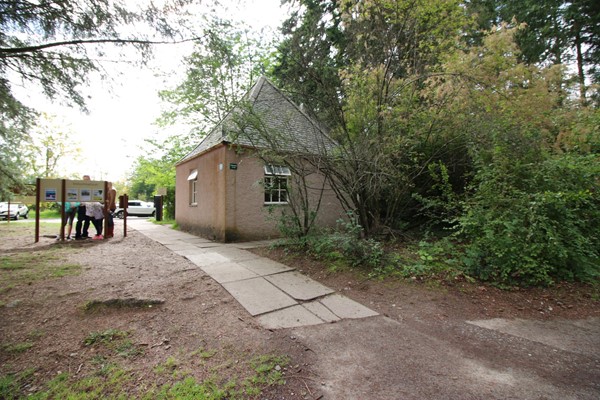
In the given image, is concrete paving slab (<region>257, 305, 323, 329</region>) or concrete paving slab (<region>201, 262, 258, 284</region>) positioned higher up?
concrete paving slab (<region>201, 262, 258, 284</region>)

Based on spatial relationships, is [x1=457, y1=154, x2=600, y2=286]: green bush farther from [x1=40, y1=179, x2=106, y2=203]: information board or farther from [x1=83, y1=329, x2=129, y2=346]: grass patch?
[x1=40, y1=179, x2=106, y2=203]: information board

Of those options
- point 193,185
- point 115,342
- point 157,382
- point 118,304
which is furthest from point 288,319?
point 193,185

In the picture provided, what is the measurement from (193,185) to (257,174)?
383cm

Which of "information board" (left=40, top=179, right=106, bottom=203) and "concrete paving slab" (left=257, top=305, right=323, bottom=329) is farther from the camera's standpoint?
"information board" (left=40, top=179, right=106, bottom=203)

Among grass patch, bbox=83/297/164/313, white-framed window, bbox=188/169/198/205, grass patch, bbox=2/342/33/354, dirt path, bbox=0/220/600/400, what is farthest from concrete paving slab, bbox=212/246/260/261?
white-framed window, bbox=188/169/198/205

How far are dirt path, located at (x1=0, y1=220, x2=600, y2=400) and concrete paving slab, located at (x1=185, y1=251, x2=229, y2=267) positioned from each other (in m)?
1.22

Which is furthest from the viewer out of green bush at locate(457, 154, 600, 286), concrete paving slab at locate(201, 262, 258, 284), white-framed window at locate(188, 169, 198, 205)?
white-framed window at locate(188, 169, 198, 205)

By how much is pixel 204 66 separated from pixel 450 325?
5.83 m

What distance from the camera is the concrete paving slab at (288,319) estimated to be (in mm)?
2981

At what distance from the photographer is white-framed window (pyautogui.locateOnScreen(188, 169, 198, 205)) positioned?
10305 mm

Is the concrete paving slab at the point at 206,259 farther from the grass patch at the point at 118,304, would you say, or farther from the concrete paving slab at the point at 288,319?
the concrete paving slab at the point at 288,319

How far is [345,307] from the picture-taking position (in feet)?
11.7

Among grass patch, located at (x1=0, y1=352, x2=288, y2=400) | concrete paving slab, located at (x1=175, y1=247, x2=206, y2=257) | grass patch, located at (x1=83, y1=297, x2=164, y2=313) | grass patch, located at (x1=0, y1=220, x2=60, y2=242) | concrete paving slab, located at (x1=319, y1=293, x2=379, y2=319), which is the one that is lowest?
concrete paving slab, located at (x1=319, y1=293, x2=379, y2=319)

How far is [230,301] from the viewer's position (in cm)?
361
